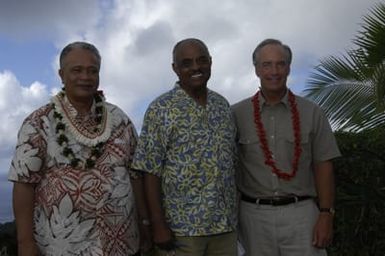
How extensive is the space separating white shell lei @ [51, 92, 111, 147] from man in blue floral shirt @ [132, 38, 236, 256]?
238 millimetres

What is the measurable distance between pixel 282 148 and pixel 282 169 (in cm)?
14

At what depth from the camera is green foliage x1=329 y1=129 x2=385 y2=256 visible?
5.46 m

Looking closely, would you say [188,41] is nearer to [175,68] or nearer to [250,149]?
[175,68]

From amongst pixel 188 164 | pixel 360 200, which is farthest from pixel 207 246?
pixel 360 200

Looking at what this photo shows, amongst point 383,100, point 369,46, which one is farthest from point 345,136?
point 369,46

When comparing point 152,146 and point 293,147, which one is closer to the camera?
point 152,146

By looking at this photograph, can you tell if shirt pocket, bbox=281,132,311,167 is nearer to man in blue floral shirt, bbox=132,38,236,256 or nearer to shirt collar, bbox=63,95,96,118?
man in blue floral shirt, bbox=132,38,236,256

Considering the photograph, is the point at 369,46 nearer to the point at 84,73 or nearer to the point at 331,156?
the point at 331,156

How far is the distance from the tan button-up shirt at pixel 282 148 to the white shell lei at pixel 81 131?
96 cm

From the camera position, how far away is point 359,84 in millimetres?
8766

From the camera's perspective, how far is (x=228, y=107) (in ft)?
14.3

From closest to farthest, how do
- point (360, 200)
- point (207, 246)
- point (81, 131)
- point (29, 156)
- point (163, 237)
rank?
point (29, 156), point (81, 131), point (163, 237), point (207, 246), point (360, 200)

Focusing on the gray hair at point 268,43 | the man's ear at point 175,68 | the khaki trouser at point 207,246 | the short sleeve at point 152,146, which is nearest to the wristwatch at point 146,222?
the khaki trouser at point 207,246

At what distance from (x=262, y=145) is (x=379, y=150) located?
253cm
